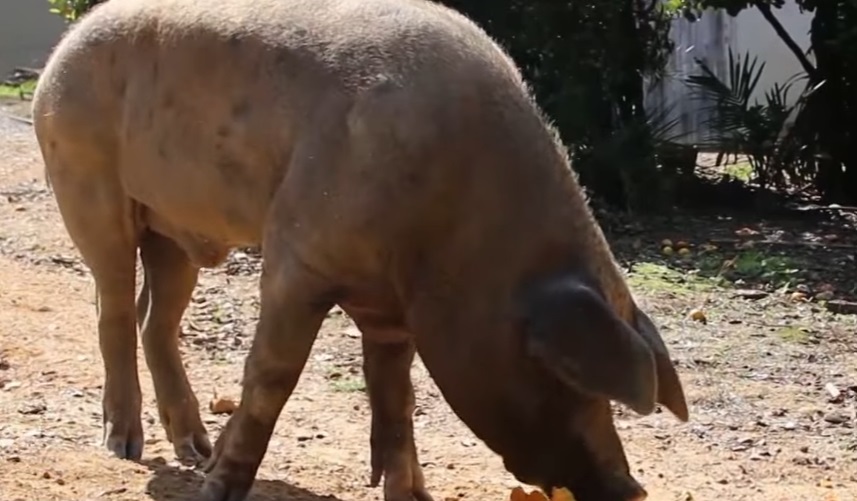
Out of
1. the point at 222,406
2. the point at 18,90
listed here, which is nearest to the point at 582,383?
the point at 222,406

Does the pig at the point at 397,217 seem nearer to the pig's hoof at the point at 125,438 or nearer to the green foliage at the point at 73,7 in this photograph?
the pig's hoof at the point at 125,438

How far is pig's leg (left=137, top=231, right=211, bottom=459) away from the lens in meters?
6.02

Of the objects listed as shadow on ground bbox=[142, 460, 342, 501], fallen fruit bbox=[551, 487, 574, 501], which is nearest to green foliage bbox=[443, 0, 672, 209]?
shadow on ground bbox=[142, 460, 342, 501]

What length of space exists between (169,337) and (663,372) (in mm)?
2309

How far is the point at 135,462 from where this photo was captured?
580 cm

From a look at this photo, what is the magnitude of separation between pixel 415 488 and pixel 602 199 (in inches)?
294

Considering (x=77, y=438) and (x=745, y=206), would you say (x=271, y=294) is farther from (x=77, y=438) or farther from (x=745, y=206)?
(x=745, y=206)

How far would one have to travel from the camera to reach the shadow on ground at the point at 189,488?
5.34 metres

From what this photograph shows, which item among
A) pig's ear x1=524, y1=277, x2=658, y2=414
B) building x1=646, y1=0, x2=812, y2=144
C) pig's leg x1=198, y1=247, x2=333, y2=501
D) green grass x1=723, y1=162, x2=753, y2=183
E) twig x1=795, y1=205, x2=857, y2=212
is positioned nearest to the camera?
pig's ear x1=524, y1=277, x2=658, y2=414

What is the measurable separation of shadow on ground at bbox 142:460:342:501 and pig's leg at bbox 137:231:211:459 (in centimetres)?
22

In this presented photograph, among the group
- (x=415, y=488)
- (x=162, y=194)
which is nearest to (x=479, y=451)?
(x=415, y=488)

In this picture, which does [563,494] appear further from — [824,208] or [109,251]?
[824,208]

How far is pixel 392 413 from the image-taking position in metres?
5.42

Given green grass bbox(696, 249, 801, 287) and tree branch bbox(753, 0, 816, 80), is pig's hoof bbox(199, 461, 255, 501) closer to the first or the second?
green grass bbox(696, 249, 801, 287)
